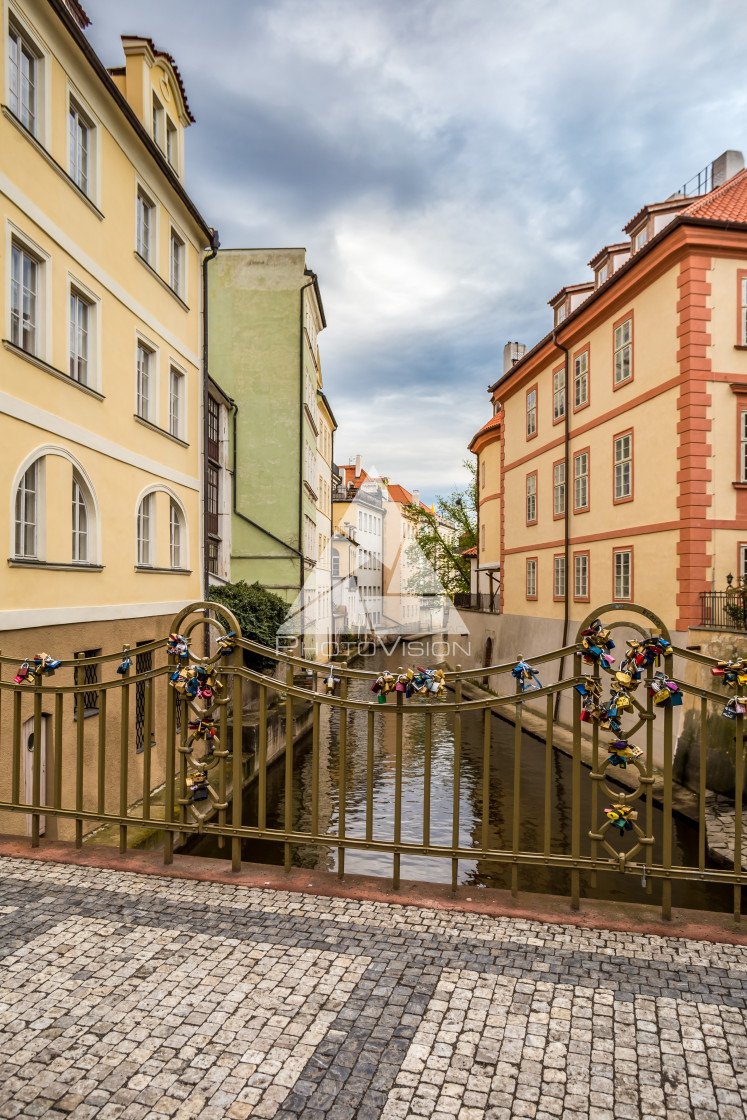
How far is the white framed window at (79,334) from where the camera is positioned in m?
10.6

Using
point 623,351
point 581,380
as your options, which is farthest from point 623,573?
point 581,380

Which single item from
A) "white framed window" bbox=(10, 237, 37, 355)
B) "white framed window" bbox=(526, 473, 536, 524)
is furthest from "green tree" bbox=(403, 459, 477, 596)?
"white framed window" bbox=(10, 237, 37, 355)

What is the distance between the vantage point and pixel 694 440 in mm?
15422

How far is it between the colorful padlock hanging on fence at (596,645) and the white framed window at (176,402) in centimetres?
1188

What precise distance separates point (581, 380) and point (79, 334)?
15287 mm

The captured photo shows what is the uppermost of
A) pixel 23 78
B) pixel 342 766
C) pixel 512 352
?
pixel 512 352

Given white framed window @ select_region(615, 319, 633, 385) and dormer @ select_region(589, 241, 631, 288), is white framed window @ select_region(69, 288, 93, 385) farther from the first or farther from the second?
dormer @ select_region(589, 241, 631, 288)

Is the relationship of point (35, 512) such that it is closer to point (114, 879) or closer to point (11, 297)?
point (11, 297)

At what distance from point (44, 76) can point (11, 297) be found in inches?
119

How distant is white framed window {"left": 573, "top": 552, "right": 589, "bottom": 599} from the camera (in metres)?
21.2

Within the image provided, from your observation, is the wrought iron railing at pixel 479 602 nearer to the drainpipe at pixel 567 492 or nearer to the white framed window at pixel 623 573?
the drainpipe at pixel 567 492

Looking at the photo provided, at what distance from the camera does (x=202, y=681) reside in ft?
15.2

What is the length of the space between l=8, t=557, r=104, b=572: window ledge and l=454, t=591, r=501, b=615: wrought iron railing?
22206 mm

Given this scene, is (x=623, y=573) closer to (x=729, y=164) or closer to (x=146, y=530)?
(x=729, y=164)
